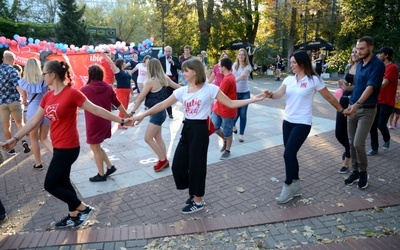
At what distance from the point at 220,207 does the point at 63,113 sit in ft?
7.28

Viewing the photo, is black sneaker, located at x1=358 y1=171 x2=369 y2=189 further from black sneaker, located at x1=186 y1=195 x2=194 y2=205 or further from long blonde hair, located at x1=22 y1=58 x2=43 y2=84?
long blonde hair, located at x1=22 y1=58 x2=43 y2=84

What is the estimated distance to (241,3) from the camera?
3003 centimetres

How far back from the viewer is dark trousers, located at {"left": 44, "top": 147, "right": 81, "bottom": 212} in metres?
3.49

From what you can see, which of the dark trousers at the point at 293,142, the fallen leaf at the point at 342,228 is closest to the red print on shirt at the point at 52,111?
the dark trousers at the point at 293,142

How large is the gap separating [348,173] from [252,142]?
2298 millimetres

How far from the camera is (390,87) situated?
5.88 metres

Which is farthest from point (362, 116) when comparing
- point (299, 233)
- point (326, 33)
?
point (326, 33)

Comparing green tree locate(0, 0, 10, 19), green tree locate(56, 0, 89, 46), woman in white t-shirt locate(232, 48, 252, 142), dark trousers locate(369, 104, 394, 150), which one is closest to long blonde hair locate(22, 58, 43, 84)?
woman in white t-shirt locate(232, 48, 252, 142)

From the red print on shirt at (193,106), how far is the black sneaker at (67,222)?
185 cm

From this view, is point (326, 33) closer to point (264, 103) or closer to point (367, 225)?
point (264, 103)

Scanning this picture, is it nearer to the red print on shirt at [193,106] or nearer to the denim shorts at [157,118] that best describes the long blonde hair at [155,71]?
the denim shorts at [157,118]

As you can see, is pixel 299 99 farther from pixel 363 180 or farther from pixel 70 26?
pixel 70 26

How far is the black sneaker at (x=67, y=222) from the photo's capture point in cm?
371

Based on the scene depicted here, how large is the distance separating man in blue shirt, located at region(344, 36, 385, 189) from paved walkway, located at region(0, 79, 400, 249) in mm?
454
